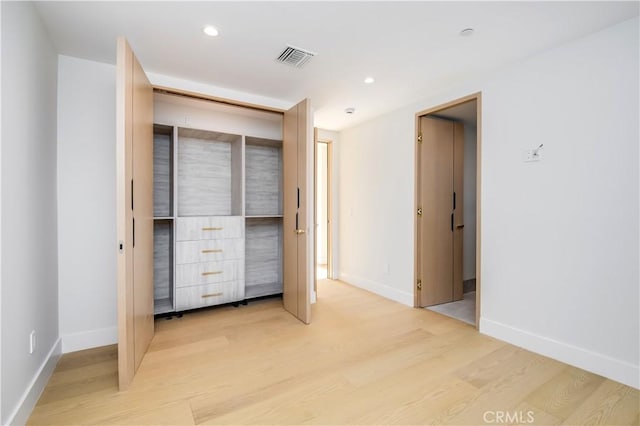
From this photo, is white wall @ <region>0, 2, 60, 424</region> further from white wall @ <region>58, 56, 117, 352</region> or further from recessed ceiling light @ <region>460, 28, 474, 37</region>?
recessed ceiling light @ <region>460, 28, 474, 37</region>

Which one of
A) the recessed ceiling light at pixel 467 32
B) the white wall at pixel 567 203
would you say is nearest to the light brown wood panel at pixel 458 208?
the white wall at pixel 567 203

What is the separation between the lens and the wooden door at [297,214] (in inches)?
117

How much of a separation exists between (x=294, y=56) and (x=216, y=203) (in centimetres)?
198

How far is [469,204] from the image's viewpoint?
13.9 ft

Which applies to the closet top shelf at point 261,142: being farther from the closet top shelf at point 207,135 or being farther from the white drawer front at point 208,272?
the white drawer front at point 208,272

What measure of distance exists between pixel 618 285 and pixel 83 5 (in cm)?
398

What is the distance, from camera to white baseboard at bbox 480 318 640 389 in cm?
197

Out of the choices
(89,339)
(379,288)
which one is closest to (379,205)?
(379,288)

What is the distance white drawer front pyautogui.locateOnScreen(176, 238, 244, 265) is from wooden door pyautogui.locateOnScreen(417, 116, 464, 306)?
2161mm

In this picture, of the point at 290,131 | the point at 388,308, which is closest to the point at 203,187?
the point at 290,131

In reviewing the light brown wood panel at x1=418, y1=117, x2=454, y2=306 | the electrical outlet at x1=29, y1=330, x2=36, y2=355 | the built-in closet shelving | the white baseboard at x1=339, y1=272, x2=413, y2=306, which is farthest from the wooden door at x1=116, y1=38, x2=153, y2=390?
the light brown wood panel at x1=418, y1=117, x2=454, y2=306

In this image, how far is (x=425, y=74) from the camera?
2.79 meters

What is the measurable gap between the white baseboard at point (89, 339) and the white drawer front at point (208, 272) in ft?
2.26

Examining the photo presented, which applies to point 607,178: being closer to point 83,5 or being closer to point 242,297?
point 242,297
